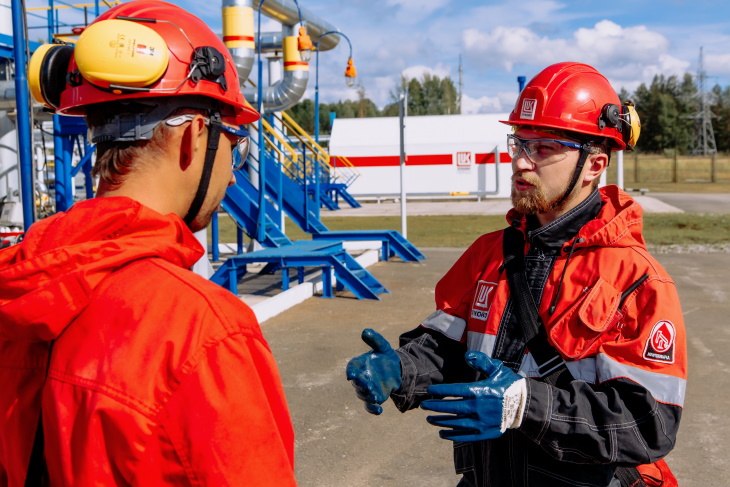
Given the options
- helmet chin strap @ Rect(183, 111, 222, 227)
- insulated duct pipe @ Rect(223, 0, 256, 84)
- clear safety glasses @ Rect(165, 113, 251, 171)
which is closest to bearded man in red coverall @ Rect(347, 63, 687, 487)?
clear safety glasses @ Rect(165, 113, 251, 171)

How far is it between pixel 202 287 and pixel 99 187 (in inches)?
15.0

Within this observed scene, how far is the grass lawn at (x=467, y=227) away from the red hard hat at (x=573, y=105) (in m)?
12.8

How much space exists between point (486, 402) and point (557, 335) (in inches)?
Answer: 14.6

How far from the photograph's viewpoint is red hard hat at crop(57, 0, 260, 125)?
1476 mm

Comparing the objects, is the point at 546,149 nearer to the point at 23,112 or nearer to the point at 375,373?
the point at 375,373

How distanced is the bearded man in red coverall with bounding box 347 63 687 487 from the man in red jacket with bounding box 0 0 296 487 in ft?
3.20

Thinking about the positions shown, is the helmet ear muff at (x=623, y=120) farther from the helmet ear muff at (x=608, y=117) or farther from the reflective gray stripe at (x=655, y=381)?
the reflective gray stripe at (x=655, y=381)

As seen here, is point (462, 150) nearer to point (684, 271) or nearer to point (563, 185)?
point (684, 271)

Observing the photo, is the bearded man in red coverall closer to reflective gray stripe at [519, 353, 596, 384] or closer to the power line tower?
reflective gray stripe at [519, 353, 596, 384]

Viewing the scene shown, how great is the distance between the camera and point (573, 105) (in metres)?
2.62

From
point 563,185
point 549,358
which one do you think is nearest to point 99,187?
→ point 549,358

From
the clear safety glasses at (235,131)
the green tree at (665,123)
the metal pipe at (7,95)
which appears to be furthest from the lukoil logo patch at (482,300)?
the green tree at (665,123)

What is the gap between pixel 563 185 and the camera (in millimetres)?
2607

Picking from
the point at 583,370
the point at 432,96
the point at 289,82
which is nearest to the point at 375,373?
the point at 583,370
